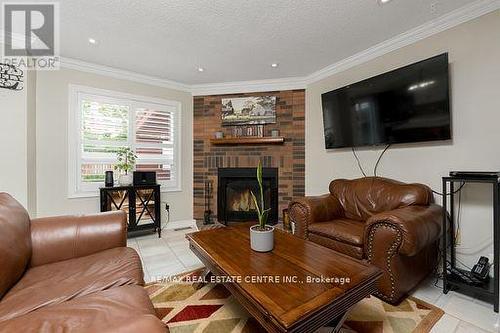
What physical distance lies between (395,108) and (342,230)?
1.33 metres

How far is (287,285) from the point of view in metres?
1.08

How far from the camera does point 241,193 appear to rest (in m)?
3.79

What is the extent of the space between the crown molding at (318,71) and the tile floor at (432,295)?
7.30 ft

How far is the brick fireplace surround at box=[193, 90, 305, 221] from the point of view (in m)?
3.54

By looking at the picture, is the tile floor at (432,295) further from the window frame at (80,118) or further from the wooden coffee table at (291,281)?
the window frame at (80,118)

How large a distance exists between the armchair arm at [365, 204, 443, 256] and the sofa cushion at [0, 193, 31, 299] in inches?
80.8

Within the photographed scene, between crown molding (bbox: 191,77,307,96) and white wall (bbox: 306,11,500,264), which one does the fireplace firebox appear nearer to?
crown molding (bbox: 191,77,307,96)

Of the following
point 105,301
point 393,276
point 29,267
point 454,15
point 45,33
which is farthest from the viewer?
point 45,33

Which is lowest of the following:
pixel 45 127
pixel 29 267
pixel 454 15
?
pixel 29 267

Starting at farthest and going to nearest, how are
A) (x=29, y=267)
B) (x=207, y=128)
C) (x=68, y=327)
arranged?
(x=207, y=128) → (x=29, y=267) → (x=68, y=327)

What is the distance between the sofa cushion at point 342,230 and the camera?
1.82 meters

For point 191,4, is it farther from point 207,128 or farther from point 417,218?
point 417,218

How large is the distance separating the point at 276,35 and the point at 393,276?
7.52ft

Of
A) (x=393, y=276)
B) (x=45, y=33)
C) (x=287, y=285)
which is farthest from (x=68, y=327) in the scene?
(x=45, y=33)
